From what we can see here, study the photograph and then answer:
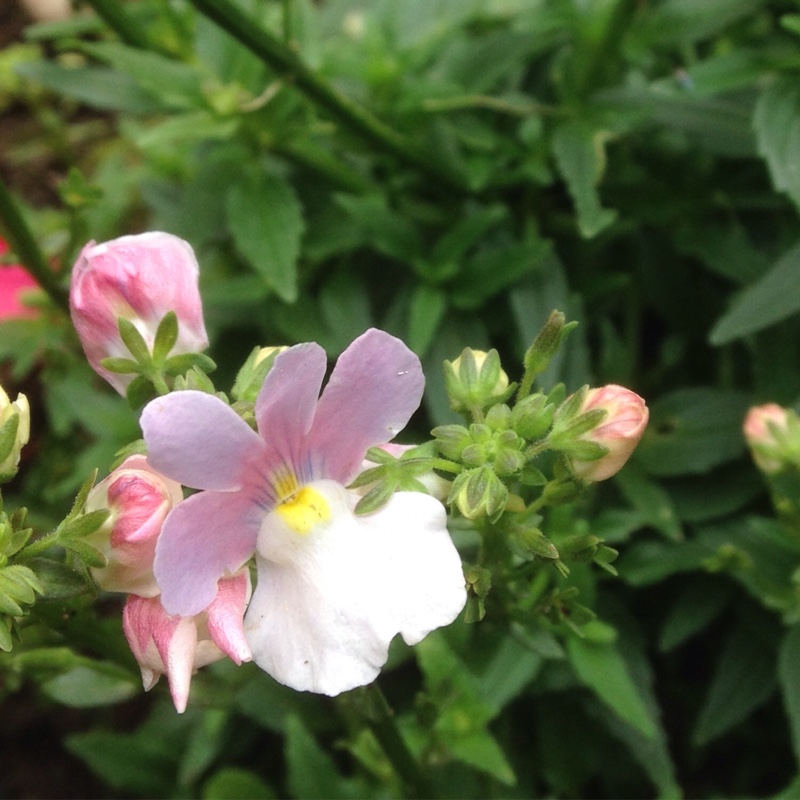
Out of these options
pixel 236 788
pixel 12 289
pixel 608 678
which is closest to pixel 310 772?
pixel 236 788

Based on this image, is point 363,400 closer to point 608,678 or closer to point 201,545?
point 201,545

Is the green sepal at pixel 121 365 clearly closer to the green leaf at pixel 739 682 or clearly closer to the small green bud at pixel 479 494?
the small green bud at pixel 479 494

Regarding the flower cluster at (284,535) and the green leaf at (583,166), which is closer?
the flower cluster at (284,535)

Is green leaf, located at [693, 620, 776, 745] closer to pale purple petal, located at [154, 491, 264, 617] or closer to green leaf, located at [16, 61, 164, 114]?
pale purple petal, located at [154, 491, 264, 617]

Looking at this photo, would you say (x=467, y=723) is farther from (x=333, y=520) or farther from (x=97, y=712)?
(x=97, y=712)

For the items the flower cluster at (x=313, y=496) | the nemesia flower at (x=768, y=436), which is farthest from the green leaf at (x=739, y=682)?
the flower cluster at (x=313, y=496)

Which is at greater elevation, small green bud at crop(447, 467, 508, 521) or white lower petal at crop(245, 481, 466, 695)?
small green bud at crop(447, 467, 508, 521)

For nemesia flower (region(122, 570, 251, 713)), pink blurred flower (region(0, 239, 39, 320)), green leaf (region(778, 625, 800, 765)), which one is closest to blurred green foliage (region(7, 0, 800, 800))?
green leaf (region(778, 625, 800, 765))
